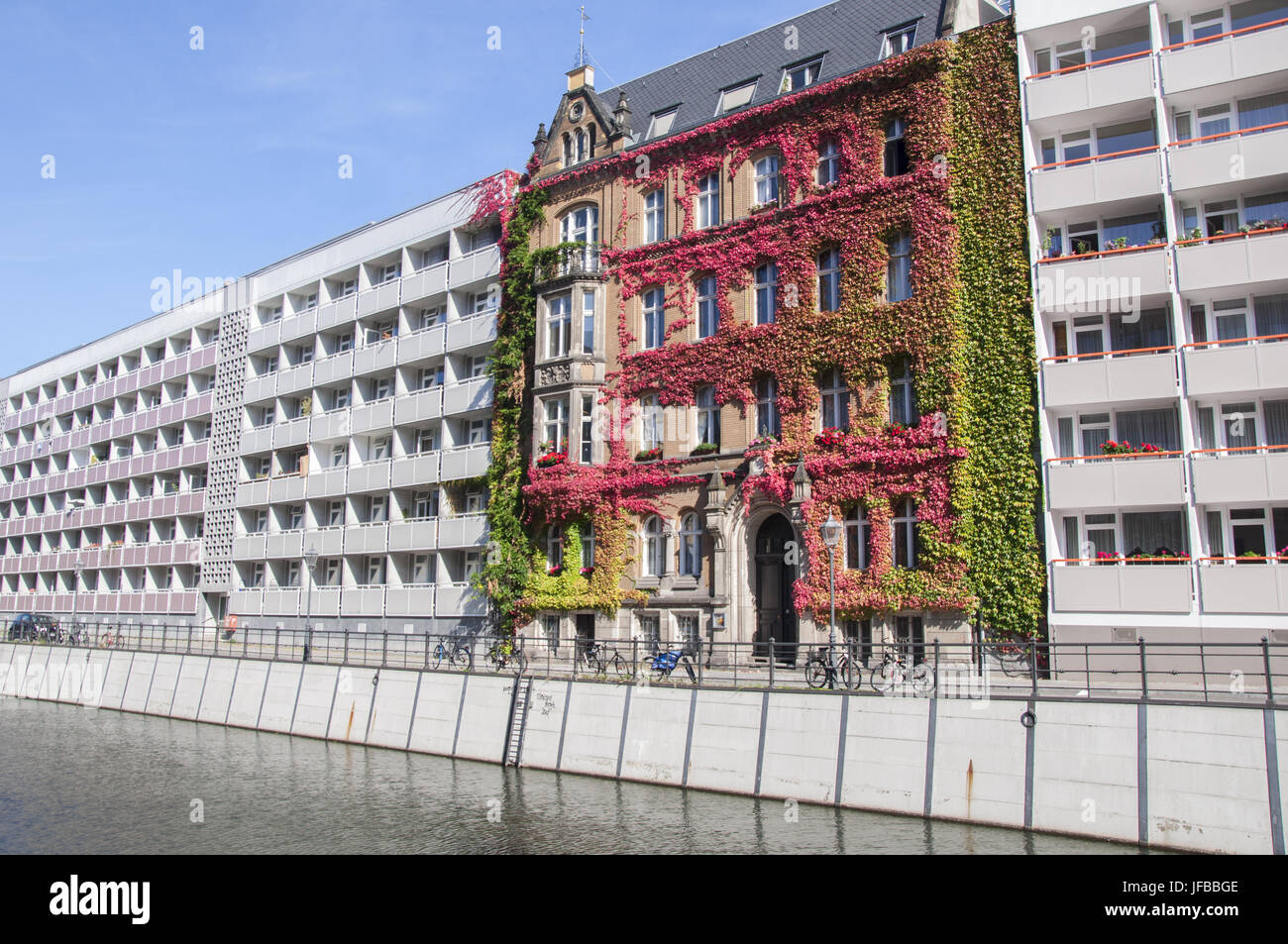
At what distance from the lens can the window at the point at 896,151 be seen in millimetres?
31656

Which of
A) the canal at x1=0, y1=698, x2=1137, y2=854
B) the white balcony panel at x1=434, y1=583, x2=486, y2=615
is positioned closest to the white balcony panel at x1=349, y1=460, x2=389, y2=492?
the white balcony panel at x1=434, y1=583, x2=486, y2=615

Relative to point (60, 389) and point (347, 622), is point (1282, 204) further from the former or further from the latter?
point (60, 389)

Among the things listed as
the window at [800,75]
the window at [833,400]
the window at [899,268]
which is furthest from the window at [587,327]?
the window at [899,268]

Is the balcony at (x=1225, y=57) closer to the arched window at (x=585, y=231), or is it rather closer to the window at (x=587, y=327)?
the arched window at (x=585, y=231)

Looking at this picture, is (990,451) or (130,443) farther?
(130,443)

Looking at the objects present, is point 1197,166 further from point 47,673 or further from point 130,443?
point 130,443

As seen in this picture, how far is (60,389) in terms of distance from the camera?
79062 millimetres

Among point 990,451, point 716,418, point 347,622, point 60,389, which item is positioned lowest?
point 347,622
